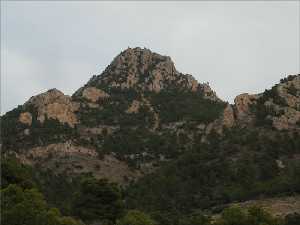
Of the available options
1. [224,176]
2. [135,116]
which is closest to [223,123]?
[224,176]

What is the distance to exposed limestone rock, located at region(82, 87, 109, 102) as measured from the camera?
424 ft

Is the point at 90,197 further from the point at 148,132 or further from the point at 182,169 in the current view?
the point at 148,132

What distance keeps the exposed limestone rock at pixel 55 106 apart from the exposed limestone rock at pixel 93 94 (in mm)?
4817

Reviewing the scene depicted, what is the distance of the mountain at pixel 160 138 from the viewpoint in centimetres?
7825

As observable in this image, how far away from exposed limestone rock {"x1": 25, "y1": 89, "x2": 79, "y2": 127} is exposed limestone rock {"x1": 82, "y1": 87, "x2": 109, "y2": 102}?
15.8 feet

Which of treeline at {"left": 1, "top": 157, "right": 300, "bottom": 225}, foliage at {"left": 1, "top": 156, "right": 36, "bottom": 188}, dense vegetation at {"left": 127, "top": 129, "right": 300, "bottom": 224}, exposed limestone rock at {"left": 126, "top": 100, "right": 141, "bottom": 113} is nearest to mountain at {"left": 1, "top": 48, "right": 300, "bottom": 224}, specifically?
exposed limestone rock at {"left": 126, "top": 100, "right": 141, "bottom": 113}

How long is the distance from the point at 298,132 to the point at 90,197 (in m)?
41.0

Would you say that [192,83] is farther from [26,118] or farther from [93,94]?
[26,118]

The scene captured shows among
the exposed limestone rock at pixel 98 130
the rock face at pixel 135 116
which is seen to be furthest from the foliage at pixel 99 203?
the exposed limestone rock at pixel 98 130

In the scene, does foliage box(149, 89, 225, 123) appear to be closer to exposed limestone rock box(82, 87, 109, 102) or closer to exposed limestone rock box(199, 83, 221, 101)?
exposed limestone rock box(199, 83, 221, 101)

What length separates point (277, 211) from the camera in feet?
213

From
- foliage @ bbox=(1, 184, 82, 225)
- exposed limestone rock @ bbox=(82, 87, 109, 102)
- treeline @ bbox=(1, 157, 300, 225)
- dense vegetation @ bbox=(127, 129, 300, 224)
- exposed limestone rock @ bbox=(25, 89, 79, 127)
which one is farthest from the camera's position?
exposed limestone rock @ bbox=(82, 87, 109, 102)

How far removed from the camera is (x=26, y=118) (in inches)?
4604

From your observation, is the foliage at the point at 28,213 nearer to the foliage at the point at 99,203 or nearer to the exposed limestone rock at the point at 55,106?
the foliage at the point at 99,203
